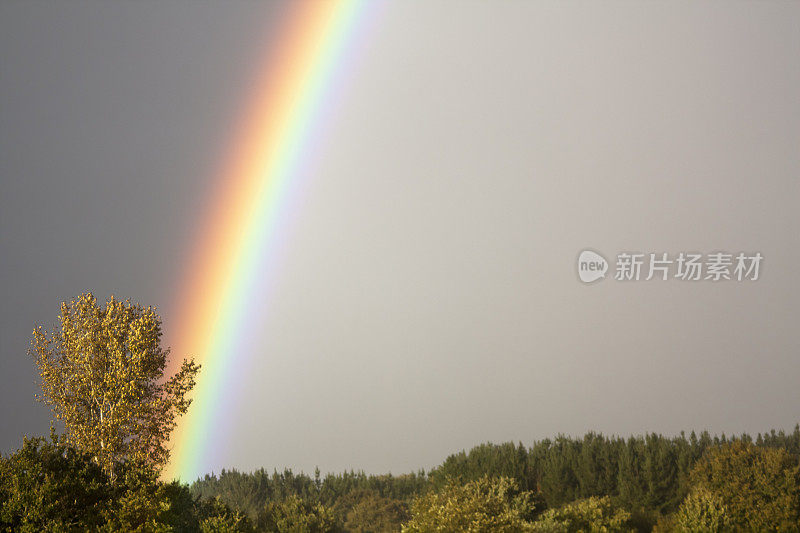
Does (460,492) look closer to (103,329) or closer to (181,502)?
(181,502)

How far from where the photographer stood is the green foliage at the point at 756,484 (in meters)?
51.6

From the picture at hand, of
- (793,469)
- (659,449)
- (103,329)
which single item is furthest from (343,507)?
(103,329)

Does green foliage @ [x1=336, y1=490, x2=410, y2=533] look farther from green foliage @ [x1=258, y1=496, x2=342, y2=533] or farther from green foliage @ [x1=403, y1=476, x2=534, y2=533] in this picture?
green foliage @ [x1=403, y1=476, x2=534, y2=533]

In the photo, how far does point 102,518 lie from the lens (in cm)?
2950

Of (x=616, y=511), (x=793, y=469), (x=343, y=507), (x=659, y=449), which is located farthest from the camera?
(x=343, y=507)

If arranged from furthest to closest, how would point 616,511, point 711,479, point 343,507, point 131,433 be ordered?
point 343,507
point 711,479
point 616,511
point 131,433

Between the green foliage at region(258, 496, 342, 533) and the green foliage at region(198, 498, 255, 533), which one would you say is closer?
the green foliage at region(198, 498, 255, 533)

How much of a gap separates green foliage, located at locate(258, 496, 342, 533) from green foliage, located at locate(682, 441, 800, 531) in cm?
2585

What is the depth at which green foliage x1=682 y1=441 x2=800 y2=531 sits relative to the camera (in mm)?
51625

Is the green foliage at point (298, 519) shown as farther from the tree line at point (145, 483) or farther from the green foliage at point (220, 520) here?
the green foliage at point (220, 520)

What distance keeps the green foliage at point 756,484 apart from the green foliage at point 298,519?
25852mm

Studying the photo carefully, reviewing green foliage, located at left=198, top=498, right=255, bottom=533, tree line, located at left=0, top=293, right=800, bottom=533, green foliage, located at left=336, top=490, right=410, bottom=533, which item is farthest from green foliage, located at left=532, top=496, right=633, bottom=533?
green foliage, located at left=336, top=490, right=410, bottom=533

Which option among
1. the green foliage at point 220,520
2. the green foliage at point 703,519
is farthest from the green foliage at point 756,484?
the green foliage at point 220,520

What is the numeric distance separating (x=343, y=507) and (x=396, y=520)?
12.2 metres
